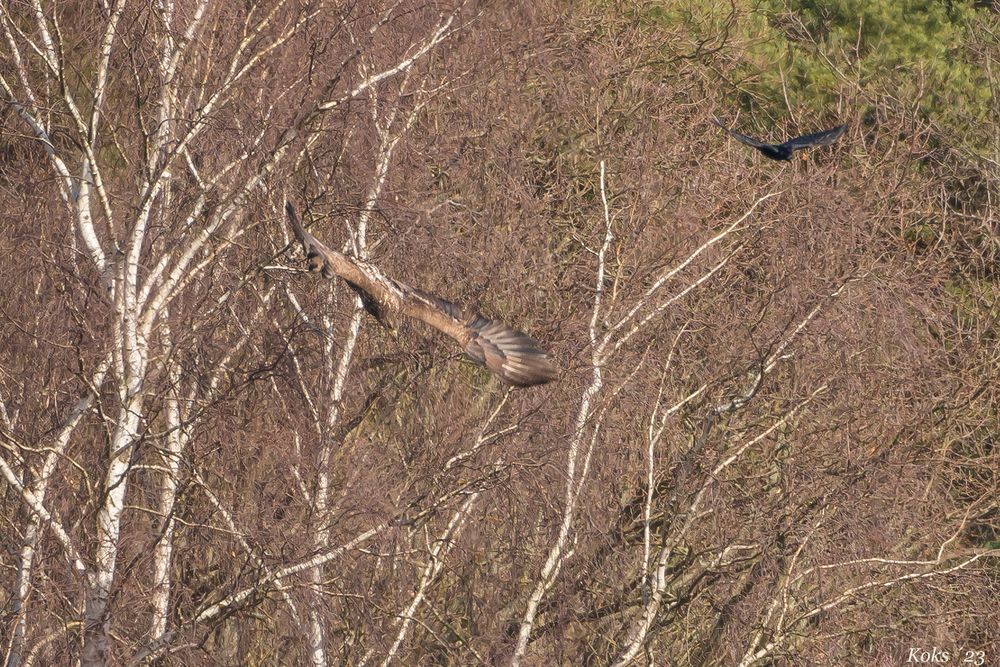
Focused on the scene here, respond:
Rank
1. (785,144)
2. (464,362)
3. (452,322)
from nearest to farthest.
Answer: (452,322)
(785,144)
(464,362)

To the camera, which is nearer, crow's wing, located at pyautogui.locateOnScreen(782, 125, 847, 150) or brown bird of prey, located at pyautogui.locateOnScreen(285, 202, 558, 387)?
brown bird of prey, located at pyautogui.locateOnScreen(285, 202, 558, 387)

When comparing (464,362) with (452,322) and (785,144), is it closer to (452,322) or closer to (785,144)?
(452,322)

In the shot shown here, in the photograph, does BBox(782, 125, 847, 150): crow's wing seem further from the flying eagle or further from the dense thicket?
the dense thicket
